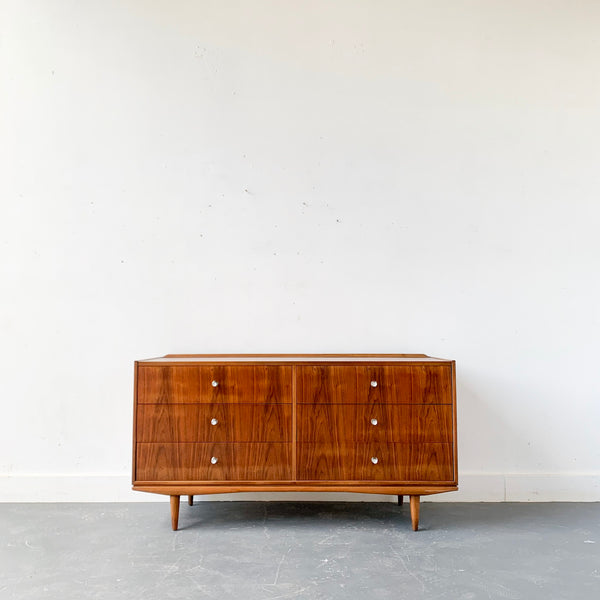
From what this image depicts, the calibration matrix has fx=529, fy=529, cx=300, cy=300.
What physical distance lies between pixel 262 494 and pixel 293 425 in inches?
23.0

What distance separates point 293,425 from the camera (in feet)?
6.60

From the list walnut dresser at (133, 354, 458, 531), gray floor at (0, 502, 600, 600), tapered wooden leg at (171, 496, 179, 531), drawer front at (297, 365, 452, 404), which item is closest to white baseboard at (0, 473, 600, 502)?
gray floor at (0, 502, 600, 600)

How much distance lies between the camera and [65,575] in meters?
1.68

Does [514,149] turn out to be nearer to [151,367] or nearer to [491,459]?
[491,459]

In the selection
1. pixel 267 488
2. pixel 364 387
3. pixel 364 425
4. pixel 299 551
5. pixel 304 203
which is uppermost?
pixel 304 203

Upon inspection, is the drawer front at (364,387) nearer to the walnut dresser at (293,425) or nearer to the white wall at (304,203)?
the walnut dresser at (293,425)

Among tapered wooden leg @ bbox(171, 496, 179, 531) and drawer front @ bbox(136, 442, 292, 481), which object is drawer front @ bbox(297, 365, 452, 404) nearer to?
drawer front @ bbox(136, 442, 292, 481)

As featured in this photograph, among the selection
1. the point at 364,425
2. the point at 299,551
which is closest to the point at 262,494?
the point at 299,551

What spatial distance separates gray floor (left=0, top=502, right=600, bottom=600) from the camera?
1.59 metres

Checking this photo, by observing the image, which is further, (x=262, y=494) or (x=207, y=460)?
(x=262, y=494)

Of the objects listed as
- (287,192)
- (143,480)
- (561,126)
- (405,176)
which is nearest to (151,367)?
(143,480)

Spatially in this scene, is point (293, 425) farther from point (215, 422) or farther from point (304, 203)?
point (304, 203)

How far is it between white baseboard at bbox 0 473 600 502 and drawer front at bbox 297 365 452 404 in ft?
2.09

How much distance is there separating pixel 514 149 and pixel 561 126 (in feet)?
0.86
